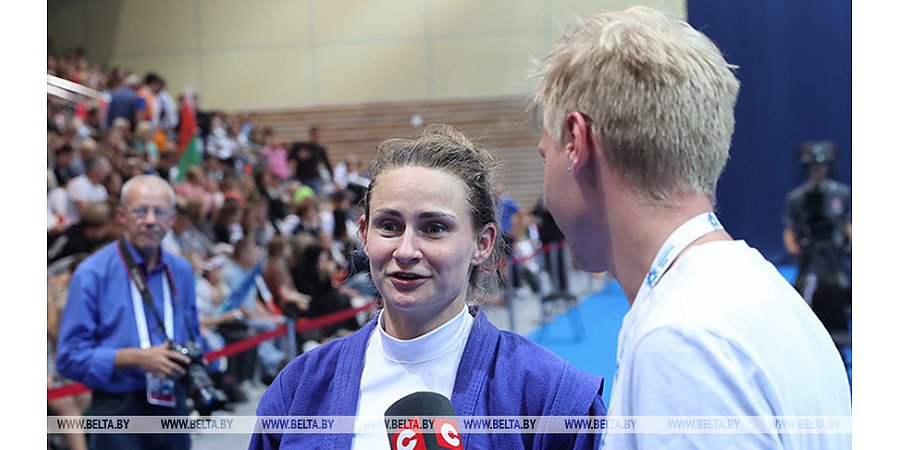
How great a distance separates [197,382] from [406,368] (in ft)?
5.50

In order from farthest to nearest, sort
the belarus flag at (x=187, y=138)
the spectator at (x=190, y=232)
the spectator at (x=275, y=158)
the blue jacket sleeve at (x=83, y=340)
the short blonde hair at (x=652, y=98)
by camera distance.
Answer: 1. the spectator at (x=275, y=158)
2. the belarus flag at (x=187, y=138)
3. the spectator at (x=190, y=232)
4. the blue jacket sleeve at (x=83, y=340)
5. the short blonde hair at (x=652, y=98)

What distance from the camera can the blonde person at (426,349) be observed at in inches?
60.2

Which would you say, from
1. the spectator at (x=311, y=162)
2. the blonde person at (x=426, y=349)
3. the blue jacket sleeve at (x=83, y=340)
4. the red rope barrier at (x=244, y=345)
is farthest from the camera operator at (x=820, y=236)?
the blonde person at (x=426, y=349)

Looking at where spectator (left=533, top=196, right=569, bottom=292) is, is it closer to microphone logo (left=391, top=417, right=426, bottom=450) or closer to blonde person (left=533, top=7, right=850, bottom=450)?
microphone logo (left=391, top=417, right=426, bottom=450)

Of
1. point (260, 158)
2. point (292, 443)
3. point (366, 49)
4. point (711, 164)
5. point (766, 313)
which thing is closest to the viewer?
point (766, 313)

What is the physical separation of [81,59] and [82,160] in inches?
37.7

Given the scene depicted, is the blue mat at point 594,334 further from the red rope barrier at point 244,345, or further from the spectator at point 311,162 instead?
the spectator at point 311,162

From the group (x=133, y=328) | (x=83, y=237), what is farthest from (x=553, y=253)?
(x=133, y=328)

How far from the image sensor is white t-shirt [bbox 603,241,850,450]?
851mm

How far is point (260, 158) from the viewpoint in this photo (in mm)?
7664

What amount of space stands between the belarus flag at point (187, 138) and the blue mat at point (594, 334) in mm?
2870

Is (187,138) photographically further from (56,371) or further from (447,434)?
(447,434)
